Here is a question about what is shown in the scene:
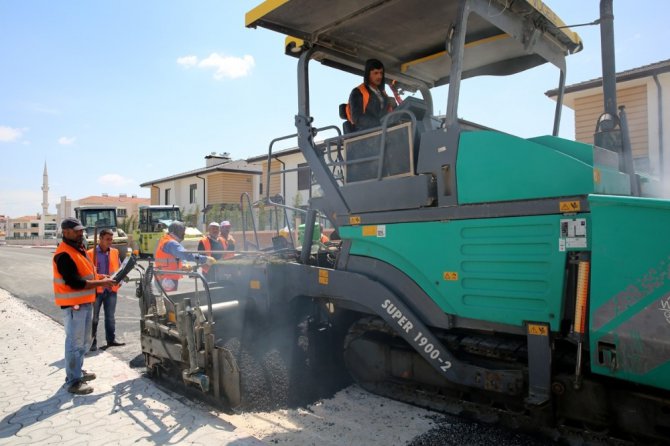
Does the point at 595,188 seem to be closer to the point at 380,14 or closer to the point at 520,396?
the point at 520,396

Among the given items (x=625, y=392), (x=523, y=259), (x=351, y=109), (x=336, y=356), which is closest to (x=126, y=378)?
(x=336, y=356)

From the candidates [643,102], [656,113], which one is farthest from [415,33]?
[643,102]

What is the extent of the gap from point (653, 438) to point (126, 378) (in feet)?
15.3

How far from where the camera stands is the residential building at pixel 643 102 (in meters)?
11.2

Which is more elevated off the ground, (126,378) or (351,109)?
(351,109)

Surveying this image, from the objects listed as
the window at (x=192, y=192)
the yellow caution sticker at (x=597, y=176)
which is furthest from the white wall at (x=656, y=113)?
the window at (x=192, y=192)

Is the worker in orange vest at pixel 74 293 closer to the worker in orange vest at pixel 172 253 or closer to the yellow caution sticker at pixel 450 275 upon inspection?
the worker in orange vest at pixel 172 253

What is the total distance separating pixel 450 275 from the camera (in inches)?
127

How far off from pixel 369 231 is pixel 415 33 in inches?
78.4

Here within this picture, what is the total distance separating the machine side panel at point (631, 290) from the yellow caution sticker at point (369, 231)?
1.57 meters

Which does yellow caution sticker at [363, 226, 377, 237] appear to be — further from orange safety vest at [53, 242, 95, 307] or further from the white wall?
the white wall

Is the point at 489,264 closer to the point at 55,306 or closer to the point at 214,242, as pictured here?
the point at 214,242

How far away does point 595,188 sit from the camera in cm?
271

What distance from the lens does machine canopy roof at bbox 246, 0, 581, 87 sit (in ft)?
12.0
